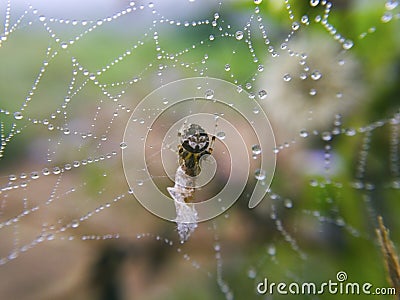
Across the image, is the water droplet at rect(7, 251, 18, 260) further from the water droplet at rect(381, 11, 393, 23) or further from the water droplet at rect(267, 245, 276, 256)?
the water droplet at rect(381, 11, 393, 23)

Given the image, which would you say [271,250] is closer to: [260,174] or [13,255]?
[260,174]

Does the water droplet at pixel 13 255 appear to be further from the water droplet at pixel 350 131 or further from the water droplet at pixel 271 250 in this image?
the water droplet at pixel 350 131

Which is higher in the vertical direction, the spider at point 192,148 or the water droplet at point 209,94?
the water droplet at point 209,94

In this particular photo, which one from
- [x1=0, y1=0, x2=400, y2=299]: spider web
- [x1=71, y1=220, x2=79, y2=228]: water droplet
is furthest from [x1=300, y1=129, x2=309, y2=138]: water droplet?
[x1=71, y1=220, x2=79, y2=228]: water droplet

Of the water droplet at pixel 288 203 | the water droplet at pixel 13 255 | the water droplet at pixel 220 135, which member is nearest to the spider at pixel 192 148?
the water droplet at pixel 220 135

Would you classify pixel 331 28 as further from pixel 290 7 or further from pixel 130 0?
pixel 130 0

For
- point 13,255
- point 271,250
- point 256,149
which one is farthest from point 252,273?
point 13,255
